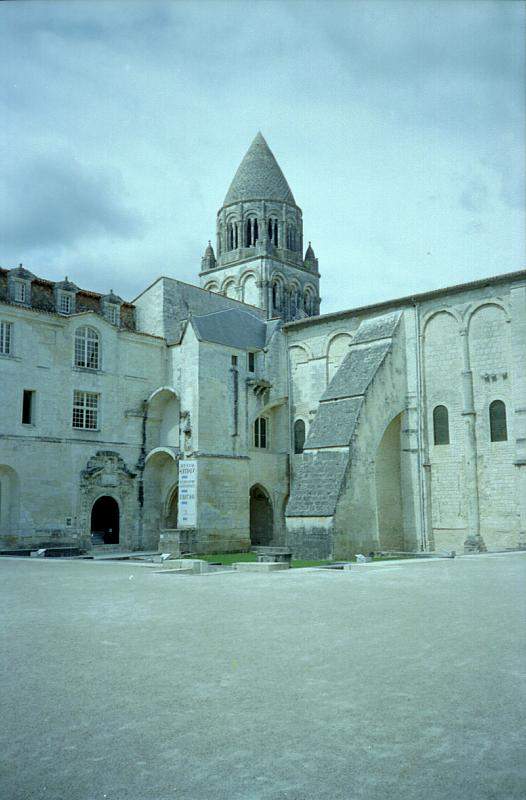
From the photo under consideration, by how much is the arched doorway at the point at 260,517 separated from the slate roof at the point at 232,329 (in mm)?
6826

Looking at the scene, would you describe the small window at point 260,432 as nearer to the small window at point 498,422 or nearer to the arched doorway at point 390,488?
the arched doorway at point 390,488

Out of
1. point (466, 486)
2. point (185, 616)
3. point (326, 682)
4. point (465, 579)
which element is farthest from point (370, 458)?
point (326, 682)

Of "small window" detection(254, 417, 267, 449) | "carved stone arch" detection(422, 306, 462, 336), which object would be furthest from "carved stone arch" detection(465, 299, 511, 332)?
"small window" detection(254, 417, 267, 449)

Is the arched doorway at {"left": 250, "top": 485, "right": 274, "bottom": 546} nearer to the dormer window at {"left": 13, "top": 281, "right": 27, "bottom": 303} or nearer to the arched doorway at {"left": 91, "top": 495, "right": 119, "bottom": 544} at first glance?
the arched doorway at {"left": 91, "top": 495, "right": 119, "bottom": 544}

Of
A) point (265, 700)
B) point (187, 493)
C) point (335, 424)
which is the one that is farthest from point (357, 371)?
point (265, 700)

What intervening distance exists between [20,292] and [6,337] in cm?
248

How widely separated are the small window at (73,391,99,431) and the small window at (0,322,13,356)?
11.2 feet

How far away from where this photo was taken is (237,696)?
229 inches

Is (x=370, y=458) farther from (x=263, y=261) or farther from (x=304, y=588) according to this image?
(x=263, y=261)

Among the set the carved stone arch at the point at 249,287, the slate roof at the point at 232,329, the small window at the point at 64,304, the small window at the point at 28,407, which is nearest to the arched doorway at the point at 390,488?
the slate roof at the point at 232,329

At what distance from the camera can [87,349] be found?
1189 inches

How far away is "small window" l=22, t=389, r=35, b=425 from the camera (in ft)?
91.1

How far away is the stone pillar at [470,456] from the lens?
26.1m

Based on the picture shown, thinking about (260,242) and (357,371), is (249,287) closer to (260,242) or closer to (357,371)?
(260,242)
